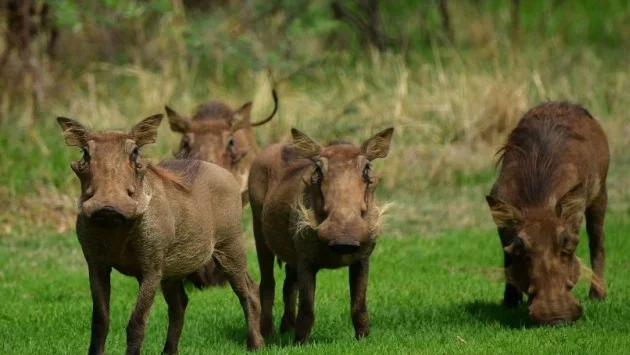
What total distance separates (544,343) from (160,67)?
35.3 ft

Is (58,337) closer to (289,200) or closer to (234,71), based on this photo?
(289,200)

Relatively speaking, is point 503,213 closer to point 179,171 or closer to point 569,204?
point 569,204

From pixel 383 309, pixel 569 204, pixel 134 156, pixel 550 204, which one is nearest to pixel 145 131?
pixel 134 156

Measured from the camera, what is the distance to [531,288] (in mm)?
7465

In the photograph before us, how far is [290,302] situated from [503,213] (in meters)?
1.40

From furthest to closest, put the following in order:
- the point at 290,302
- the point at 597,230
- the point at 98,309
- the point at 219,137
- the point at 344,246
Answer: the point at 219,137 < the point at 597,230 < the point at 290,302 < the point at 344,246 < the point at 98,309

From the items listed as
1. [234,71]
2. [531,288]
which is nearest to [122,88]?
[234,71]

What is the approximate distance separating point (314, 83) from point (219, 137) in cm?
653

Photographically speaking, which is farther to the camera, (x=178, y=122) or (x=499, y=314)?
(x=178, y=122)

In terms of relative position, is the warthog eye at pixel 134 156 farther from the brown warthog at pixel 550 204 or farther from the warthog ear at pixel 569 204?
the warthog ear at pixel 569 204

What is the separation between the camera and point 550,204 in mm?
7793

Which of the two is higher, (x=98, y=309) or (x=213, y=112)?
(x=213, y=112)

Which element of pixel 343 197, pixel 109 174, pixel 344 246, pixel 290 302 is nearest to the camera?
pixel 109 174

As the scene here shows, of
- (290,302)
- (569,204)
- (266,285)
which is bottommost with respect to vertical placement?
(290,302)
